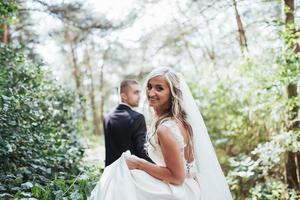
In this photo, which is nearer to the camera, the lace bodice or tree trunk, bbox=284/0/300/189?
the lace bodice

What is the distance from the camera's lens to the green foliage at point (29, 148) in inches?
147

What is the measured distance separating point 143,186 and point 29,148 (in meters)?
2.73

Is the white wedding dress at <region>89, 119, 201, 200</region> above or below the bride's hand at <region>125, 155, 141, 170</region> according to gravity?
below

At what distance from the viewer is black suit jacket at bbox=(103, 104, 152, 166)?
4.63m

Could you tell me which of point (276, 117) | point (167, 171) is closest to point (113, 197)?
point (167, 171)

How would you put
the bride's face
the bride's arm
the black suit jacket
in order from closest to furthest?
the bride's arm → the bride's face → the black suit jacket

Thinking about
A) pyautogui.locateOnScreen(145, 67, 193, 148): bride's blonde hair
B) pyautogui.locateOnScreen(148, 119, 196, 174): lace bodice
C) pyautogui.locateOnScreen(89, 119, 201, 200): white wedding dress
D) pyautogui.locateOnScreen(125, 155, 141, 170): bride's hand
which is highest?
pyautogui.locateOnScreen(145, 67, 193, 148): bride's blonde hair

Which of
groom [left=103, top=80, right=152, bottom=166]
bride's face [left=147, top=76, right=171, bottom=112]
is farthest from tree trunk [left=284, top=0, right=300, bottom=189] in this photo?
bride's face [left=147, top=76, right=171, bottom=112]

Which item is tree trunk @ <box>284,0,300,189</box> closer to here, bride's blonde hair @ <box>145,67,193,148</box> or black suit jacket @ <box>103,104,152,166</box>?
black suit jacket @ <box>103,104,152,166</box>

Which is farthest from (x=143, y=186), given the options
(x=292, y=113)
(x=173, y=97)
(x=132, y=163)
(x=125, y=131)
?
(x=292, y=113)

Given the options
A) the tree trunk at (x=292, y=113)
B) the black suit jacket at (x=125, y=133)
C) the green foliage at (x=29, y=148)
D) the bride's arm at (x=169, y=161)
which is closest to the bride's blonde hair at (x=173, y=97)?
the bride's arm at (x=169, y=161)

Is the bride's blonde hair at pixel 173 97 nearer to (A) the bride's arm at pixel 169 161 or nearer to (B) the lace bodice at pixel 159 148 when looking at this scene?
(B) the lace bodice at pixel 159 148

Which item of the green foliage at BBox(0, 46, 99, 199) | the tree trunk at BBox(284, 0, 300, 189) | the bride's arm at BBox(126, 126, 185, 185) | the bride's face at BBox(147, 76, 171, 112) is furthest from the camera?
the tree trunk at BBox(284, 0, 300, 189)

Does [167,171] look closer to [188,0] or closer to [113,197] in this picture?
[113,197]
